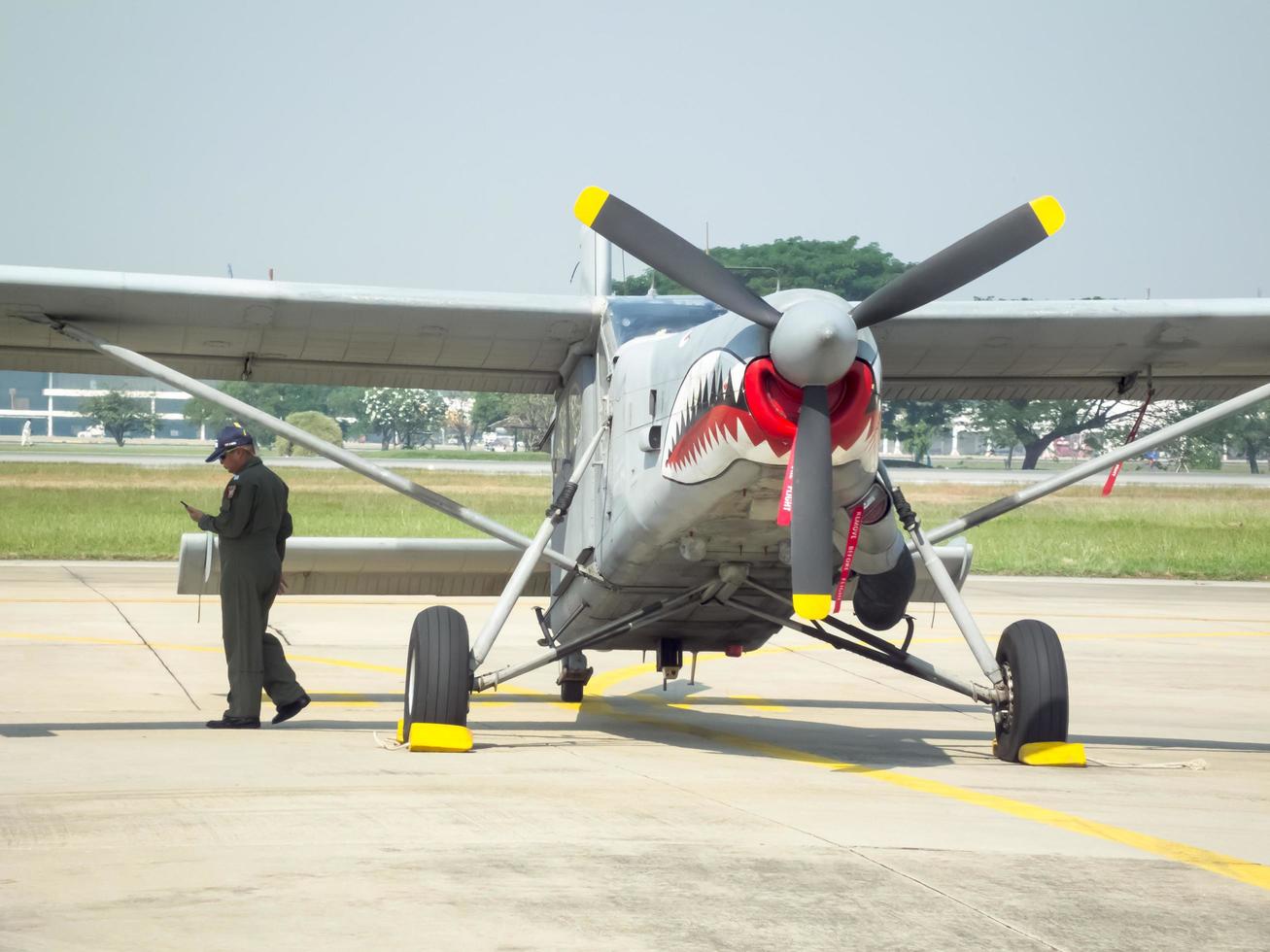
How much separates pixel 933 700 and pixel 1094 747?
3.06 metres

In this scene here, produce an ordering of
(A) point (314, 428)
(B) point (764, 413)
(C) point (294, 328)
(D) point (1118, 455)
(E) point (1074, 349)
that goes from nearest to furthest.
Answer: (B) point (764, 413), (D) point (1118, 455), (C) point (294, 328), (E) point (1074, 349), (A) point (314, 428)

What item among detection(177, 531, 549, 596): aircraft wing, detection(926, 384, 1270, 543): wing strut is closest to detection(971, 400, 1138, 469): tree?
detection(177, 531, 549, 596): aircraft wing

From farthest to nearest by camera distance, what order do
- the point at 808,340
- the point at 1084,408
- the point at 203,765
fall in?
the point at 1084,408 < the point at 203,765 < the point at 808,340

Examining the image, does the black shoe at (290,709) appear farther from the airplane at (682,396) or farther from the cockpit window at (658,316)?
the cockpit window at (658,316)

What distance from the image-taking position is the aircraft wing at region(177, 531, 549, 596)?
1095cm

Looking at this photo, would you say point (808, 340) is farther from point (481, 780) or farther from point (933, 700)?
point (933, 700)

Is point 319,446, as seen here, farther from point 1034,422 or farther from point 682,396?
point 1034,422

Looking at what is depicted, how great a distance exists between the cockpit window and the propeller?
5.25 ft

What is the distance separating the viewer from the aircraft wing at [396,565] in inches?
431

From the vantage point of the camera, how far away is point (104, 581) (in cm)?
2078

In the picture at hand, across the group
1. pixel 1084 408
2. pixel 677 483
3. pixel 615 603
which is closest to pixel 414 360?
pixel 615 603

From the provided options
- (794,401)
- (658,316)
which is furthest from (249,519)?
(794,401)

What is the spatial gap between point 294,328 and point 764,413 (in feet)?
15.0

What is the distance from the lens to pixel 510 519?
36.2 meters
